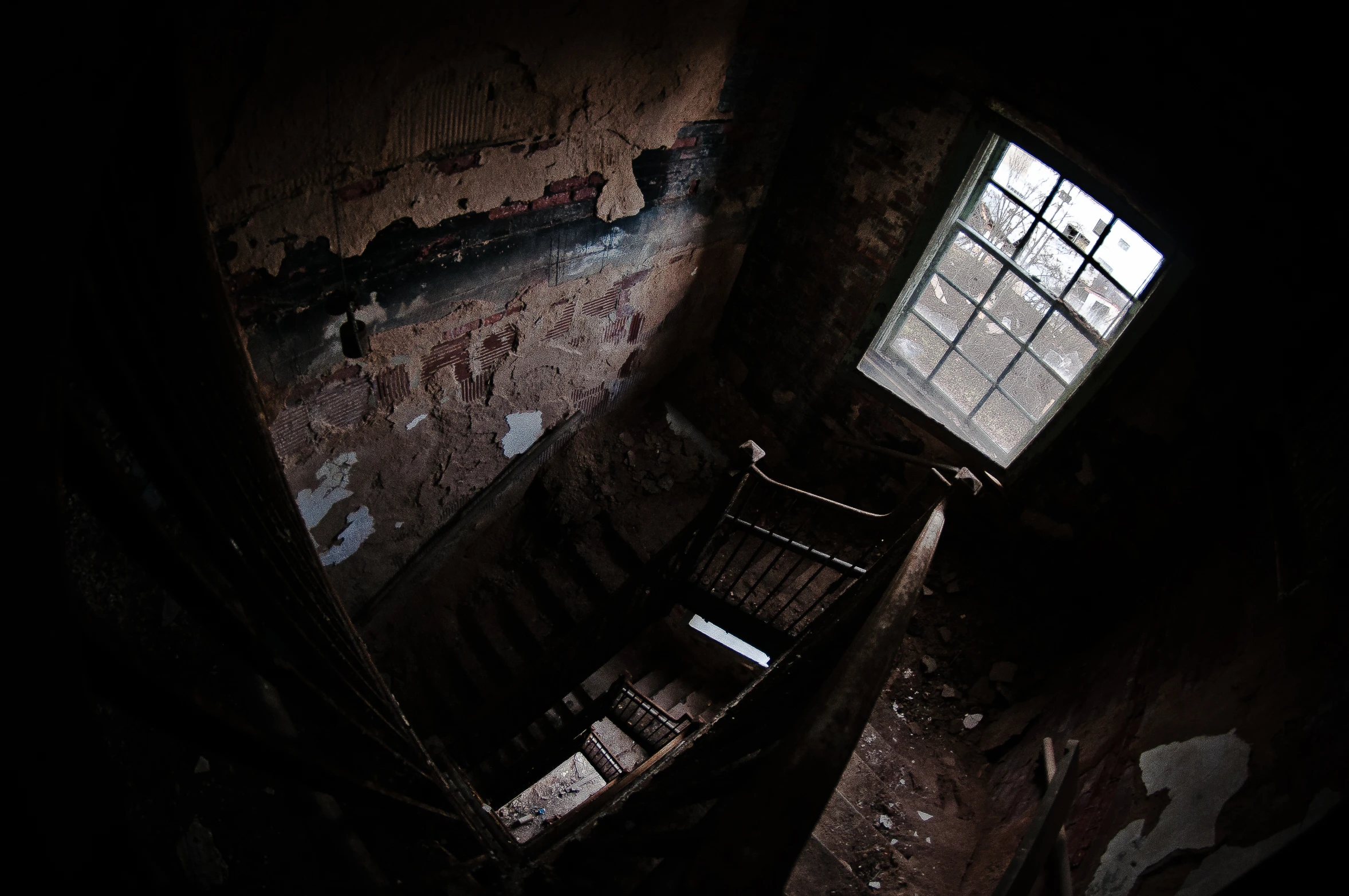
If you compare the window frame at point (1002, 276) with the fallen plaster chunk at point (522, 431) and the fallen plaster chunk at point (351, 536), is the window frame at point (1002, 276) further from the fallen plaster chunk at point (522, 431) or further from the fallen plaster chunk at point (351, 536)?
the fallen plaster chunk at point (351, 536)

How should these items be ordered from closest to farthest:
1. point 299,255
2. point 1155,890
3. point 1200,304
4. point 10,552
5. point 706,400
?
point 10,552, point 1155,890, point 299,255, point 1200,304, point 706,400

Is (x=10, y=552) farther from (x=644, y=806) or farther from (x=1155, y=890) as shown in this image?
(x=1155, y=890)

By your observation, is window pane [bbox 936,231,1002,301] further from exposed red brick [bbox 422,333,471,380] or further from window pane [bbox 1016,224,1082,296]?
exposed red brick [bbox 422,333,471,380]

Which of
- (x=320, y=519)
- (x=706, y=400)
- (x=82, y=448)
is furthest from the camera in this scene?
(x=706, y=400)

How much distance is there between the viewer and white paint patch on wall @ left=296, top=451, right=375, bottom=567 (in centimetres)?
313

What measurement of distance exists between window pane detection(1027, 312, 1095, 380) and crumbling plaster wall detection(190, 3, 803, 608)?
189cm

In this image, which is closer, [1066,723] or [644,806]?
[644,806]

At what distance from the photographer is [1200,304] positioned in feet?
9.83

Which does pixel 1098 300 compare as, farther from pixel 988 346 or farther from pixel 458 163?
pixel 458 163

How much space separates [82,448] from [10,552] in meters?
0.40

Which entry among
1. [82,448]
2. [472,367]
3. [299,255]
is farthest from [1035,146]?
[82,448]

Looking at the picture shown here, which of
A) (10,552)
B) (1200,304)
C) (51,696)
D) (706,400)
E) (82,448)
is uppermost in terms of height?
(706,400)

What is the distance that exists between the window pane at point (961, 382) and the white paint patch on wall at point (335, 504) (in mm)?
3348

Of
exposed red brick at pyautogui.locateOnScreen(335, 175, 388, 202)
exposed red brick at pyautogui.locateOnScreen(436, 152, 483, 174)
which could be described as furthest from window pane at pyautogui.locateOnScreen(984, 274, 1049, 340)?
exposed red brick at pyautogui.locateOnScreen(335, 175, 388, 202)
